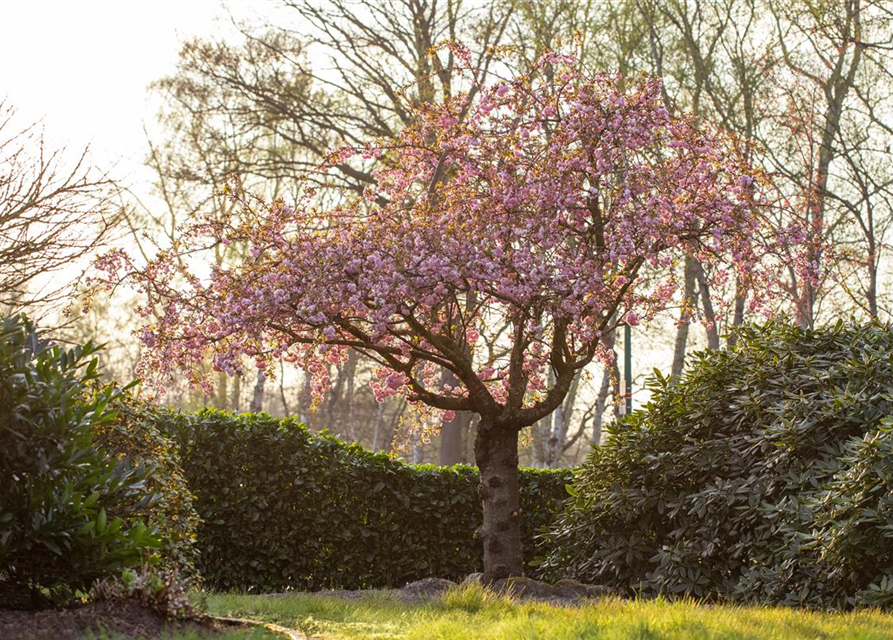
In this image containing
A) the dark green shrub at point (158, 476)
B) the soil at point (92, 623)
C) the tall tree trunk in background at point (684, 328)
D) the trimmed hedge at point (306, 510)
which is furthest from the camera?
the tall tree trunk in background at point (684, 328)

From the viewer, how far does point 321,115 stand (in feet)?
71.3

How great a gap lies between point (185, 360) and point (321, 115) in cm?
1341

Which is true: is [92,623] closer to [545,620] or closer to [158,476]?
[158,476]

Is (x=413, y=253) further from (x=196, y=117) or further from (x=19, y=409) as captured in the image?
(x=196, y=117)

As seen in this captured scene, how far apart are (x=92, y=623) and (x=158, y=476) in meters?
1.98

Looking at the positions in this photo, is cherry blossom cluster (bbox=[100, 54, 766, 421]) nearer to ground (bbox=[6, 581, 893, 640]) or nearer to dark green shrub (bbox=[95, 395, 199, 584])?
dark green shrub (bbox=[95, 395, 199, 584])

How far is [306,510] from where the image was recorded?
10898mm

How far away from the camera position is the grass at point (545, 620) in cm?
526

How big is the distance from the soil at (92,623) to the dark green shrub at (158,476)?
1.28 meters

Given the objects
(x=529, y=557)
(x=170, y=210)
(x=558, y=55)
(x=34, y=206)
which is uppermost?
(x=170, y=210)

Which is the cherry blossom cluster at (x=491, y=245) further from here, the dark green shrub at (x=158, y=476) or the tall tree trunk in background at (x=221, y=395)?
the tall tree trunk in background at (x=221, y=395)

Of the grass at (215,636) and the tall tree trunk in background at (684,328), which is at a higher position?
the tall tree trunk in background at (684,328)

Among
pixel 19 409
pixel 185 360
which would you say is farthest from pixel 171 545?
pixel 185 360

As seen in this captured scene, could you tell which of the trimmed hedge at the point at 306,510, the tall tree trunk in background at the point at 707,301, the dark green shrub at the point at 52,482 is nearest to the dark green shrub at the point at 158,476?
the dark green shrub at the point at 52,482
